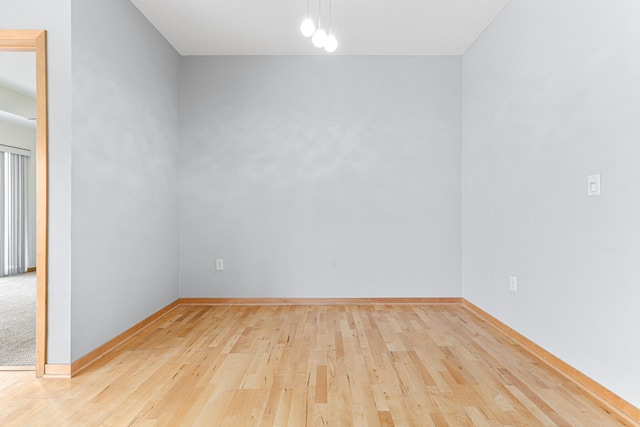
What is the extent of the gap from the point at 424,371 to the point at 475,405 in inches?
17.4

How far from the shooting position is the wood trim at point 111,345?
2.39 metres

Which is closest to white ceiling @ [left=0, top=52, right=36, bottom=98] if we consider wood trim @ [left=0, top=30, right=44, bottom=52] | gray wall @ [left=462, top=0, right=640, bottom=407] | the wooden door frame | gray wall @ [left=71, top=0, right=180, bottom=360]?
gray wall @ [left=71, top=0, right=180, bottom=360]

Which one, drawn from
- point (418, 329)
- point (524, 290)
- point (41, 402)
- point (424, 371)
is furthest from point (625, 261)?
point (41, 402)

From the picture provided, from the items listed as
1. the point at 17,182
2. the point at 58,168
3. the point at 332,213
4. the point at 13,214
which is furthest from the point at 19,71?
the point at 332,213

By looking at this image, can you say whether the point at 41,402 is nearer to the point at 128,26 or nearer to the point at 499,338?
the point at 128,26

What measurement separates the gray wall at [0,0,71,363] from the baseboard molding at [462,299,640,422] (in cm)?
302

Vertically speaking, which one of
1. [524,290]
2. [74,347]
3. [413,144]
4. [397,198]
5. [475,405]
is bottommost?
[475,405]

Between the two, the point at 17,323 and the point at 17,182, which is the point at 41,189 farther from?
the point at 17,182

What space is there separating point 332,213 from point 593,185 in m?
2.44

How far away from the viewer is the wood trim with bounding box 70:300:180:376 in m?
2.39

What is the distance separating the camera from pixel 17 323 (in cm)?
337

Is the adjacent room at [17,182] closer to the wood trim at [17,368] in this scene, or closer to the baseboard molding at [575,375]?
the wood trim at [17,368]

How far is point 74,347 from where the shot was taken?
2346mm

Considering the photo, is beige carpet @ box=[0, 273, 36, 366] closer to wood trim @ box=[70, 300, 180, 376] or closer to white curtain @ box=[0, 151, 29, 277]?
wood trim @ box=[70, 300, 180, 376]
